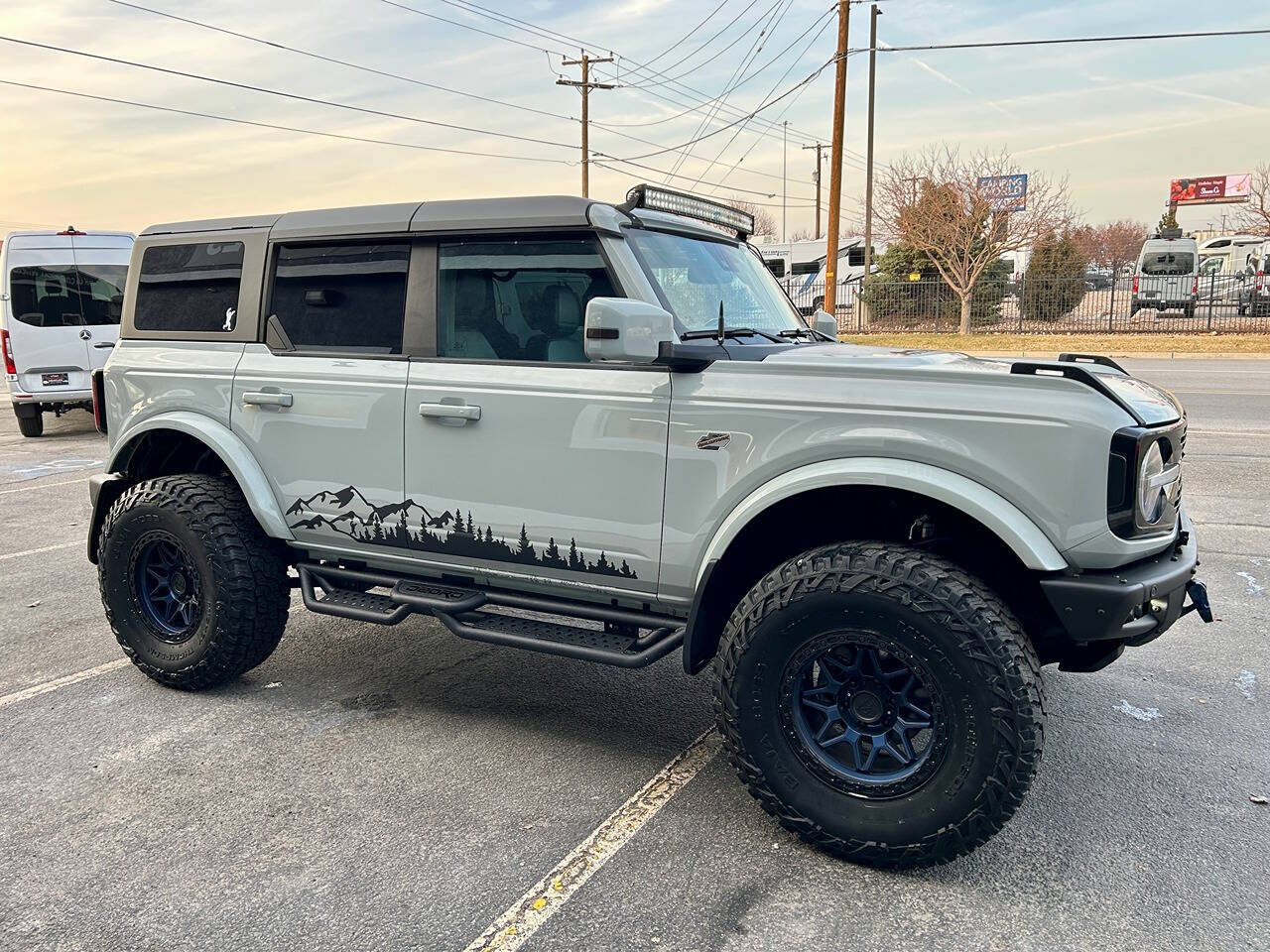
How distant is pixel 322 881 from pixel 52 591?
4124 mm

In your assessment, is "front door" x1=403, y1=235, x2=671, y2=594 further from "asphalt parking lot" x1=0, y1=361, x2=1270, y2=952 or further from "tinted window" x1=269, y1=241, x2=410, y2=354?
"asphalt parking lot" x1=0, y1=361, x2=1270, y2=952

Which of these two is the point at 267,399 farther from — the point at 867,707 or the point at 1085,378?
the point at 1085,378

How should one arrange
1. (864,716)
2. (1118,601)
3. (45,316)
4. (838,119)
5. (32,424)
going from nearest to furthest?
(1118,601) < (864,716) < (45,316) < (32,424) < (838,119)

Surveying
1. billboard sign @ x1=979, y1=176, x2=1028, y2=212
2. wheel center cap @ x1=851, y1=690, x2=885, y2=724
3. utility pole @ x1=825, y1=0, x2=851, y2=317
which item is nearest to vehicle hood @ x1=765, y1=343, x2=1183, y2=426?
wheel center cap @ x1=851, y1=690, x2=885, y2=724

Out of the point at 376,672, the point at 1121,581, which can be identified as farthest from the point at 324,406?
the point at 1121,581

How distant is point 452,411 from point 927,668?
1.92m

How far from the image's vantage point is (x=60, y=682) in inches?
176

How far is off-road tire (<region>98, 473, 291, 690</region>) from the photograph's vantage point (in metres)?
4.11

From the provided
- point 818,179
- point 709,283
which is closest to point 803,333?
point 709,283

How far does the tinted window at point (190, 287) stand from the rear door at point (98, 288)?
9536 millimetres

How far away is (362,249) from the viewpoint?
3979 mm

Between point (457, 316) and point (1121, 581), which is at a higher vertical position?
point (457, 316)

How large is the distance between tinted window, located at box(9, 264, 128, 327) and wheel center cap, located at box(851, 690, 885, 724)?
480 inches

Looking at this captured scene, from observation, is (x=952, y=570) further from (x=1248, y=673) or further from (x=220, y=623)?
(x=220, y=623)
